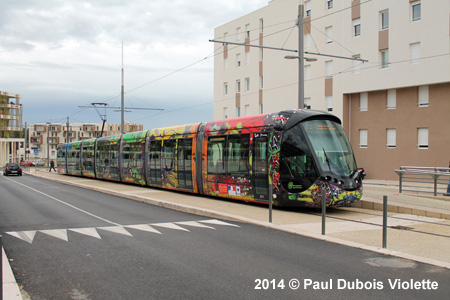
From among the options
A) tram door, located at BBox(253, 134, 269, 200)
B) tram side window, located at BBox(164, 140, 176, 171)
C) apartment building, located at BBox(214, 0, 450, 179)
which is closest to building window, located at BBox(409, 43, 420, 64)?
apartment building, located at BBox(214, 0, 450, 179)

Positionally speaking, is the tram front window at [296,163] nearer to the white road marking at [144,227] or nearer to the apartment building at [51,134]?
the white road marking at [144,227]

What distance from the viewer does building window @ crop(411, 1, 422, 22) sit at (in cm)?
2830

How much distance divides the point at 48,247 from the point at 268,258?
13.0 ft

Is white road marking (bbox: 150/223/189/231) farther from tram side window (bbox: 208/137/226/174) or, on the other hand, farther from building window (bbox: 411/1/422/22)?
building window (bbox: 411/1/422/22)

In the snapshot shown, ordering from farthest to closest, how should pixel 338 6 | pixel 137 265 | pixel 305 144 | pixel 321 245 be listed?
1. pixel 338 6
2. pixel 305 144
3. pixel 321 245
4. pixel 137 265

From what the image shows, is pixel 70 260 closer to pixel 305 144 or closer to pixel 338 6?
pixel 305 144

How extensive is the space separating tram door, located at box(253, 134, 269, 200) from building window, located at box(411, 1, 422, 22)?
20627 mm

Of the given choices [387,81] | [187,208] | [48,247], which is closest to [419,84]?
[387,81]

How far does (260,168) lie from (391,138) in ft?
67.9

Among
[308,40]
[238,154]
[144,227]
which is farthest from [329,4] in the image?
[144,227]

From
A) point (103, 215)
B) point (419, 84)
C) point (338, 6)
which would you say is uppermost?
point (338, 6)

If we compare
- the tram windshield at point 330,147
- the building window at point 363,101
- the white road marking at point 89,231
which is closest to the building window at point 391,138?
the building window at point 363,101

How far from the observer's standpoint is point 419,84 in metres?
28.1

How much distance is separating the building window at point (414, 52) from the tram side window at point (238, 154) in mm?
19113
